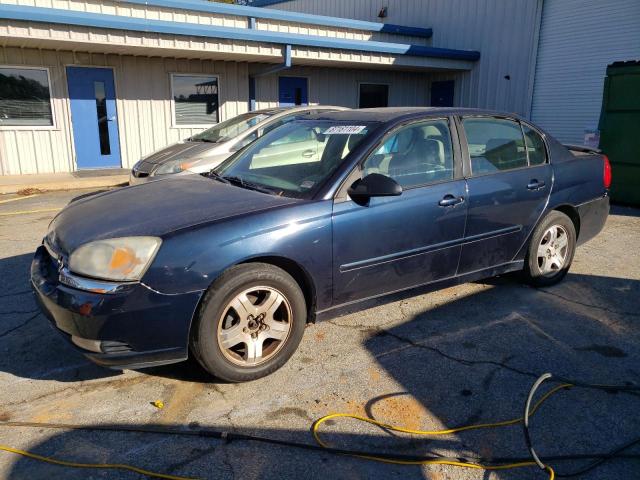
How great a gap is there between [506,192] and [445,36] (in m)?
14.1

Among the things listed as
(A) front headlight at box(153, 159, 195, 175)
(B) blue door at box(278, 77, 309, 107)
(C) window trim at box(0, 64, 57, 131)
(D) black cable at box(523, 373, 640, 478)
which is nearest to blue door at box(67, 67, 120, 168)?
(C) window trim at box(0, 64, 57, 131)

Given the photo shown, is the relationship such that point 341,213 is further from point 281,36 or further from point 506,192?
point 281,36

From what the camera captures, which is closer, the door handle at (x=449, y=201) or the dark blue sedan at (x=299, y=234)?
the dark blue sedan at (x=299, y=234)

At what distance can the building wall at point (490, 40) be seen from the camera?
46.0ft

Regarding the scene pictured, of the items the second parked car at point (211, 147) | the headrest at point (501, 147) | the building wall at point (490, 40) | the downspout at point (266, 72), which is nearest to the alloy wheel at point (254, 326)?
the headrest at point (501, 147)

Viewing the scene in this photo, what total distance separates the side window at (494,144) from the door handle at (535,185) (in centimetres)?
16

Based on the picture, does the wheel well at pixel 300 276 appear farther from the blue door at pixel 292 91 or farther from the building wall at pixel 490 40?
Result: the building wall at pixel 490 40

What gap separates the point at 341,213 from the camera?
10.9ft

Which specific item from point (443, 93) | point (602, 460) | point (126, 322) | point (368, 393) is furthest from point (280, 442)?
point (443, 93)

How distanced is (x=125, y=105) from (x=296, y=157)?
370 inches

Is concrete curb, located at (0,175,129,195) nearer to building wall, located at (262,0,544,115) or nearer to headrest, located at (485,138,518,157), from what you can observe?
headrest, located at (485,138,518,157)

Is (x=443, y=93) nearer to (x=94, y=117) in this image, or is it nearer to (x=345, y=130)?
(x=94, y=117)

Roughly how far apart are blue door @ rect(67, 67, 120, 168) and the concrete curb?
126 cm

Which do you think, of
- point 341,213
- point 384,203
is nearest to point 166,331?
point 341,213
